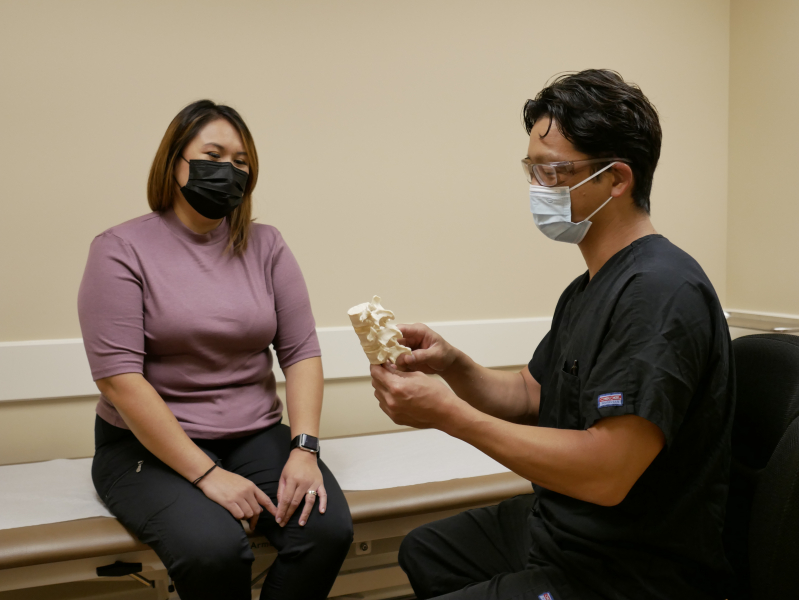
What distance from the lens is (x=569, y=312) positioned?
143cm

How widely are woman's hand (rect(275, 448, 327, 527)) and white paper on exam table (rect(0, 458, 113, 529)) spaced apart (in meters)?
0.50

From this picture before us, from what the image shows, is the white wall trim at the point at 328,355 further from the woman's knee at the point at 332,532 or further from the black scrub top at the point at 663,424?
the black scrub top at the point at 663,424

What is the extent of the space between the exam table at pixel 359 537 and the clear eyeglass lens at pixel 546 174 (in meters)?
1.05

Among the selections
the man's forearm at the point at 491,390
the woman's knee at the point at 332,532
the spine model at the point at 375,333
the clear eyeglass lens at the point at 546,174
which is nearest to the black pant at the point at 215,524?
the woman's knee at the point at 332,532

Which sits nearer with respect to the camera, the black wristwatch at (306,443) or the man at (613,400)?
the man at (613,400)

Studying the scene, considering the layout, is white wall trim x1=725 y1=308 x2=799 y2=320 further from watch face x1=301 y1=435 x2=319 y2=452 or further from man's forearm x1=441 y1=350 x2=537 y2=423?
watch face x1=301 y1=435 x2=319 y2=452

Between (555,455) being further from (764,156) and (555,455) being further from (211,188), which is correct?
(764,156)

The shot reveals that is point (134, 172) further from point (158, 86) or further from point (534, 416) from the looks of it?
point (534, 416)

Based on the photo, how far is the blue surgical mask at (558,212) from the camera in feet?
4.32

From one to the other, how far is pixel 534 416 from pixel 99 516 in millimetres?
1206

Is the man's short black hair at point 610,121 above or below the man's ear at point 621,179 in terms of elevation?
A: above

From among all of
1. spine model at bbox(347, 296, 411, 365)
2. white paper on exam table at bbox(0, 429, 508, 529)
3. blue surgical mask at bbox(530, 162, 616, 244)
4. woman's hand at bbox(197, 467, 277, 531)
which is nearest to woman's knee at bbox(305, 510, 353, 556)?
woman's hand at bbox(197, 467, 277, 531)

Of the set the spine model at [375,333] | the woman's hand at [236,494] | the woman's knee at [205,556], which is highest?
the spine model at [375,333]

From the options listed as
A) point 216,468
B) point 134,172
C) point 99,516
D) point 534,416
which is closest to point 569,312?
point 534,416
